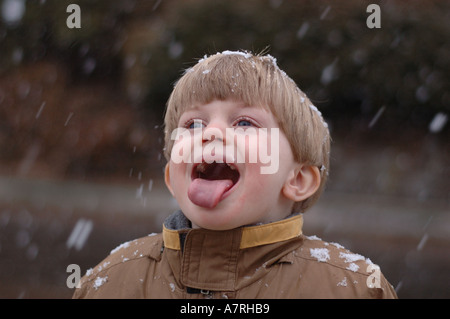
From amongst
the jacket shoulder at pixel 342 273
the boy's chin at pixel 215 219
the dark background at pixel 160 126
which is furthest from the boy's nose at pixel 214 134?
the dark background at pixel 160 126

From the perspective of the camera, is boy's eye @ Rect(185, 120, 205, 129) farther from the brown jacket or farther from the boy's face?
the brown jacket

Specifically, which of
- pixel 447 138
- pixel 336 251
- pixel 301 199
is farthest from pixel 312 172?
pixel 447 138

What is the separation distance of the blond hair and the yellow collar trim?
21 cm

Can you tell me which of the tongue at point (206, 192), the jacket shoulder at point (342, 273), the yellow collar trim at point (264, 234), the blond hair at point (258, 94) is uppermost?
the blond hair at point (258, 94)

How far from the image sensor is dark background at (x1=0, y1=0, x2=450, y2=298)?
17.1 ft

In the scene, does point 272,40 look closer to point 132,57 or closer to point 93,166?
point 132,57

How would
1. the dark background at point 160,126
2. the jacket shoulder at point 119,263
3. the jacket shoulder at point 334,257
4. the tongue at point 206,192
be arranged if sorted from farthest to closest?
1. the dark background at point 160,126
2. the jacket shoulder at point 119,263
3. the jacket shoulder at point 334,257
4. the tongue at point 206,192

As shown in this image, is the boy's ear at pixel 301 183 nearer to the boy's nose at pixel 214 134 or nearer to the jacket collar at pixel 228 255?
the jacket collar at pixel 228 255

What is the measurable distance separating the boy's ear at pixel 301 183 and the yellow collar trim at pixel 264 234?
0.09 meters

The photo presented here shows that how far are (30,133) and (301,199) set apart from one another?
23.5ft

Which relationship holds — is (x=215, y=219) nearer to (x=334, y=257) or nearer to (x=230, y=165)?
(x=230, y=165)

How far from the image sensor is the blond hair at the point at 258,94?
5.73 feet

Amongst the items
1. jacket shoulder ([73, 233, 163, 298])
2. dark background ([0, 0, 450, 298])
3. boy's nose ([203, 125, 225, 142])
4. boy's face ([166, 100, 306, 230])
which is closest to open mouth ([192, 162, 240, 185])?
boy's face ([166, 100, 306, 230])

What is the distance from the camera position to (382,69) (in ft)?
18.8
